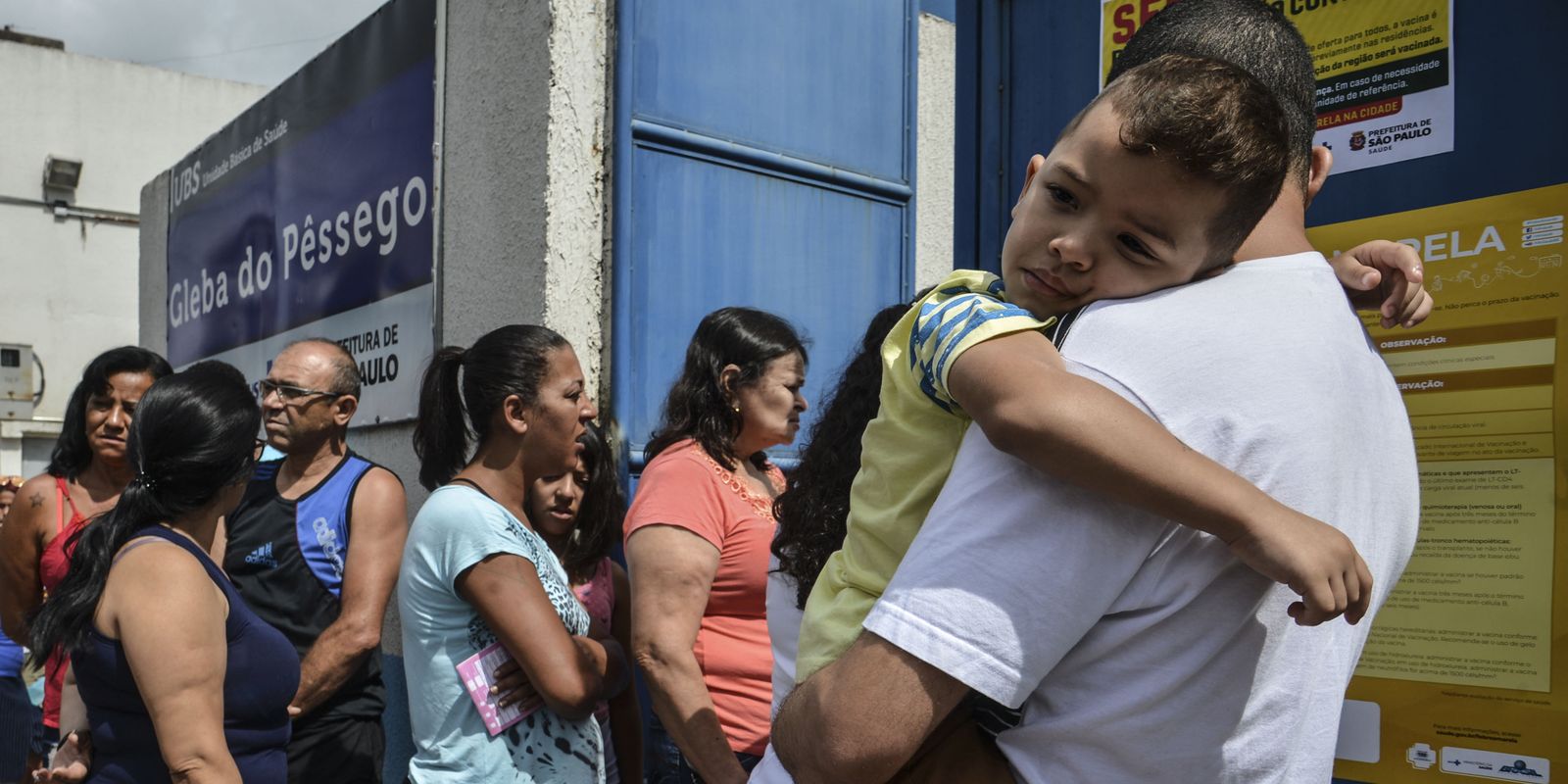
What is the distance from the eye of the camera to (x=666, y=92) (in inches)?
163

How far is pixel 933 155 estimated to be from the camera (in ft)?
16.3

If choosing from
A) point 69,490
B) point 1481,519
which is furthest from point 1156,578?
point 69,490

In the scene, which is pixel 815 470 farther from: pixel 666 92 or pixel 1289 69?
pixel 666 92

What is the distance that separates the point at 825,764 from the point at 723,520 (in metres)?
1.75

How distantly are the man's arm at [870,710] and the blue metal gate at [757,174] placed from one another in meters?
2.87

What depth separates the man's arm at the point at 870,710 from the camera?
1060 millimetres

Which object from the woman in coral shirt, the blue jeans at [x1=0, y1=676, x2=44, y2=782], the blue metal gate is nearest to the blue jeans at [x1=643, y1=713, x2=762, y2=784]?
the woman in coral shirt

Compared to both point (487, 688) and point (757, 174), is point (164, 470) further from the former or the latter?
point (757, 174)

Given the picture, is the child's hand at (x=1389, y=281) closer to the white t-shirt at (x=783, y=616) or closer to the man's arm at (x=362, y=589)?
the white t-shirt at (x=783, y=616)

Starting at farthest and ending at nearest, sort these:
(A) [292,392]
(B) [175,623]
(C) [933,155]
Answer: (C) [933,155] < (A) [292,392] < (B) [175,623]

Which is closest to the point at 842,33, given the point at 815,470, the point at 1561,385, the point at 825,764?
the point at 815,470

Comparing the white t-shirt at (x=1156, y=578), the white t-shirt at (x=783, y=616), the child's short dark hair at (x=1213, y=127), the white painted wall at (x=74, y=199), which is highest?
the white painted wall at (x=74, y=199)

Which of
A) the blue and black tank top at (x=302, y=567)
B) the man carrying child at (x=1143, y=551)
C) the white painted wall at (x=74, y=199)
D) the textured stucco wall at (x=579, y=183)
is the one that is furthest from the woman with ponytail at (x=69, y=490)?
the white painted wall at (x=74, y=199)

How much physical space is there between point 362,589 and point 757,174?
6.41 feet
